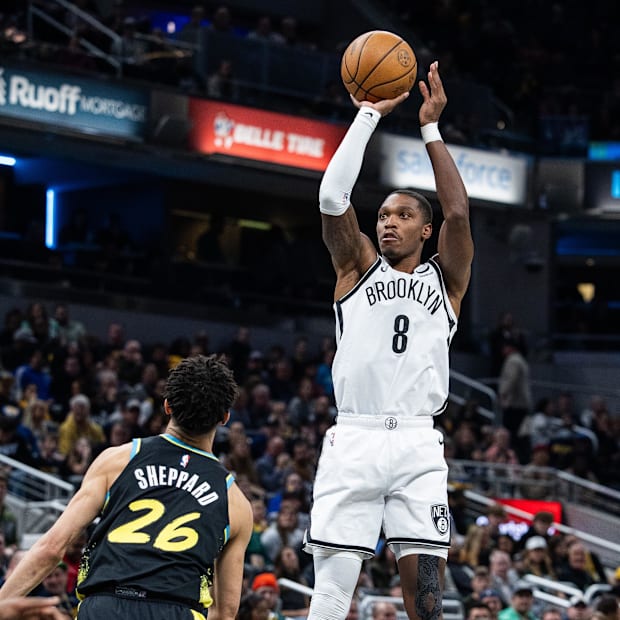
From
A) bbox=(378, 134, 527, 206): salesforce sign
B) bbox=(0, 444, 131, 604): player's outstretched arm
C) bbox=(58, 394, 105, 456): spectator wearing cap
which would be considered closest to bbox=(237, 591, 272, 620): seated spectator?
bbox=(58, 394, 105, 456): spectator wearing cap

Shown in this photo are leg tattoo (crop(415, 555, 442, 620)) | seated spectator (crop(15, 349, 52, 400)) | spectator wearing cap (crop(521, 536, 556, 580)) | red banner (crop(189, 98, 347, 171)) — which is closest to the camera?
leg tattoo (crop(415, 555, 442, 620))

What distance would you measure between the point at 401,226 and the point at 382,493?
1219mm

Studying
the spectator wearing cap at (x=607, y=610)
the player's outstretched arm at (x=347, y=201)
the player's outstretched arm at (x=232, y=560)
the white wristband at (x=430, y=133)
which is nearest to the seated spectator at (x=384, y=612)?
the spectator wearing cap at (x=607, y=610)

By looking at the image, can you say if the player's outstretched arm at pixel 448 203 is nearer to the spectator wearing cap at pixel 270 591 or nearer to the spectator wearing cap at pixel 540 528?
the spectator wearing cap at pixel 270 591

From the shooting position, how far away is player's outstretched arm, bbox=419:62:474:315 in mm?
6492

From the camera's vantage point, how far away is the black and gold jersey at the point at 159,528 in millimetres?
4941

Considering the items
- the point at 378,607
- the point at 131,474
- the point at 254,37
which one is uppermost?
the point at 254,37

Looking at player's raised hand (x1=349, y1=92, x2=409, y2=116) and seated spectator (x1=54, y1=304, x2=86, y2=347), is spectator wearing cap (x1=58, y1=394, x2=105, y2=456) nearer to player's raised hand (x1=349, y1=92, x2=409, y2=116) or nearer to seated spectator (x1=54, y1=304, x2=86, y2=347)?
seated spectator (x1=54, y1=304, x2=86, y2=347)

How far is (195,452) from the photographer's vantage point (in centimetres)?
516

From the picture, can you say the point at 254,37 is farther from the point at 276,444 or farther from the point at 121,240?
the point at 276,444

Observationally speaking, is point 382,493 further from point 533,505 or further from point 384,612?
point 533,505

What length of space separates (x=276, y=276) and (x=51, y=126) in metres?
6.22

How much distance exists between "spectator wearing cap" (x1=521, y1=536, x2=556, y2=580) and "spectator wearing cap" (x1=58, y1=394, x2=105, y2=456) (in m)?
4.54

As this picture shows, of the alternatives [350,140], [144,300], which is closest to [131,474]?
[350,140]
